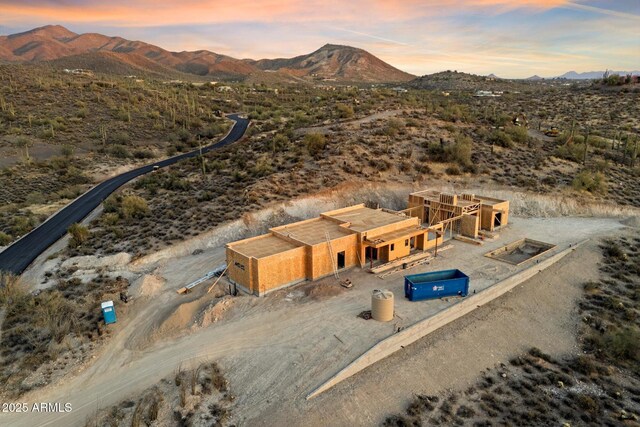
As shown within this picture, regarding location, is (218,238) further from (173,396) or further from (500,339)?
(500,339)

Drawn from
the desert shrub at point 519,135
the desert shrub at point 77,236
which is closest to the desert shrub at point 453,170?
the desert shrub at point 519,135

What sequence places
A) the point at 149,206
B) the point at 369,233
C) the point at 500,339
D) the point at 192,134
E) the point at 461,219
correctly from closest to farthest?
the point at 500,339 < the point at 369,233 < the point at 461,219 < the point at 149,206 < the point at 192,134

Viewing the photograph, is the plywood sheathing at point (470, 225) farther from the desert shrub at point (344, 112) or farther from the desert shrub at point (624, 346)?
the desert shrub at point (344, 112)

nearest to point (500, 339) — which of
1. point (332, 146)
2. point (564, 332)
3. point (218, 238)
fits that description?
point (564, 332)

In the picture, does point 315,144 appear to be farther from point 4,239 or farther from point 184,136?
point 4,239

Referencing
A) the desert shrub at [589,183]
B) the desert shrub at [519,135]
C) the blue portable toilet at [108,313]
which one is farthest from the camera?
the desert shrub at [519,135]

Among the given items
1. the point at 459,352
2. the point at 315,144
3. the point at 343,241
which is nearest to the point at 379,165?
the point at 315,144
